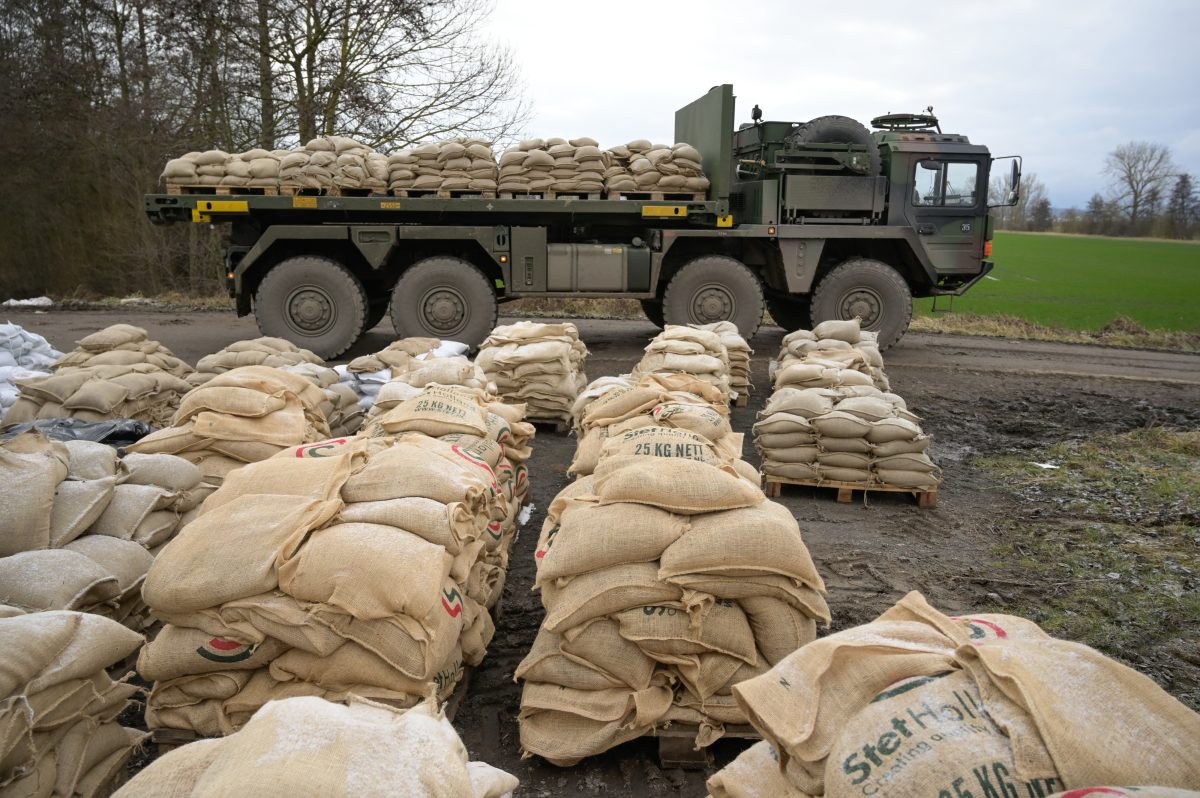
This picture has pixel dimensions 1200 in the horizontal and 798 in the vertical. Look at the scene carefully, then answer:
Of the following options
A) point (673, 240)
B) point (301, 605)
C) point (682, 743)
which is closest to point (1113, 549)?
point (682, 743)

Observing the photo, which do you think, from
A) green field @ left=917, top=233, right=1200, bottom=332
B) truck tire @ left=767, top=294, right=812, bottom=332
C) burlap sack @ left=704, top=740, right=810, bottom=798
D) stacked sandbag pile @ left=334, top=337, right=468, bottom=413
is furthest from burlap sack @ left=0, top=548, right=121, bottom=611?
green field @ left=917, top=233, right=1200, bottom=332

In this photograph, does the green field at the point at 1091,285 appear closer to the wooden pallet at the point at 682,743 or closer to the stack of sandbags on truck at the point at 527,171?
the stack of sandbags on truck at the point at 527,171

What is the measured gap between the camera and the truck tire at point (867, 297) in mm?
10828

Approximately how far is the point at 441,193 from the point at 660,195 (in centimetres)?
275

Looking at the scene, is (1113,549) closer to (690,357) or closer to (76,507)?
(690,357)

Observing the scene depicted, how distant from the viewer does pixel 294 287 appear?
33.8ft

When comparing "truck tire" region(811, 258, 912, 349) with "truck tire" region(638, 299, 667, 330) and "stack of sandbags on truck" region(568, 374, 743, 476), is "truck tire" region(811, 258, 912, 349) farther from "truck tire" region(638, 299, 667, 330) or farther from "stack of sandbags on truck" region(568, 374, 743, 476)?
"stack of sandbags on truck" region(568, 374, 743, 476)

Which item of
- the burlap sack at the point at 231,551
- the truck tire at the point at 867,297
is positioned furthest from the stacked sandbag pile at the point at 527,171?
the burlap sack at the point at 231,551

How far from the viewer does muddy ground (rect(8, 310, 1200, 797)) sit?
310 centimetres

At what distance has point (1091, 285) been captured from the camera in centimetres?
2895

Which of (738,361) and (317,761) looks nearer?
(317,761)

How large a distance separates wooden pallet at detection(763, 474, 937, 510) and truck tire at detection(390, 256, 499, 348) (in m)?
5.51

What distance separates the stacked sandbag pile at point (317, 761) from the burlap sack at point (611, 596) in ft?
3.29

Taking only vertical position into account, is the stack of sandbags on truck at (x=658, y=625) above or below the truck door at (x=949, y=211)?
below
